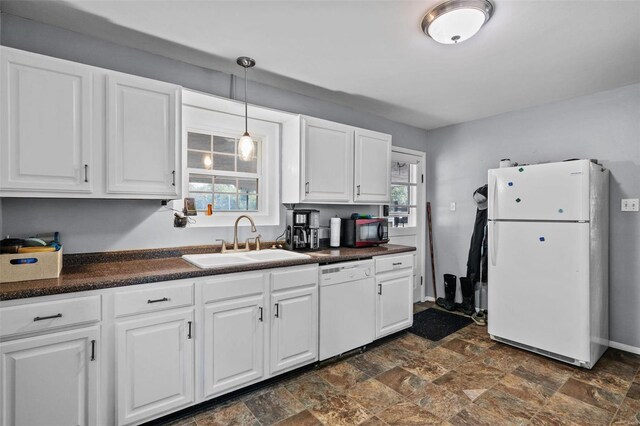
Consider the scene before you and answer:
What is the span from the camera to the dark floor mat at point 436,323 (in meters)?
3.30

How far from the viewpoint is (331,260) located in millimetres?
2592

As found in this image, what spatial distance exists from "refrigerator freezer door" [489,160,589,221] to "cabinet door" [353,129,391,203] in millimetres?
1056

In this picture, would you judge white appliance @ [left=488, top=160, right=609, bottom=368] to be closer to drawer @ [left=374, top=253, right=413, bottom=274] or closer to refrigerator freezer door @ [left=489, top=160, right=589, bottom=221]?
refrigerator freezer door @ [left=489, top=160, right=589, bottom=221]

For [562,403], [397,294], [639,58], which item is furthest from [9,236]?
[639,58]

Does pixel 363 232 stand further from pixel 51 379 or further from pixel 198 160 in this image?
pixel 51 379

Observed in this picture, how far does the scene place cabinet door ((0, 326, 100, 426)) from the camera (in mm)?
1474

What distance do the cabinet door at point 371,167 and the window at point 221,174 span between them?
101 centimetres

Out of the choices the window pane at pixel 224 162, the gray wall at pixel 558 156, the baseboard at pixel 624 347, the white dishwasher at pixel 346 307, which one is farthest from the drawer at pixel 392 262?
the baseboard at pixel 624 347

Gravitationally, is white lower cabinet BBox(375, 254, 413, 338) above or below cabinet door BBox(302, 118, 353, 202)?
below

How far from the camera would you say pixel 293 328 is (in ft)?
7.78

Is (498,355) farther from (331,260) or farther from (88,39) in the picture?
(88,39)

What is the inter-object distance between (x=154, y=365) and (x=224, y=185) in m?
1.53

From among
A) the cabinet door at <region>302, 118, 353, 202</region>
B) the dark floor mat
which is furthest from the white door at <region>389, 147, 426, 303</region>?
the cabinet door at <region>302, 118, 353, 202</region>

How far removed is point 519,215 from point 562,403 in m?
1.49
